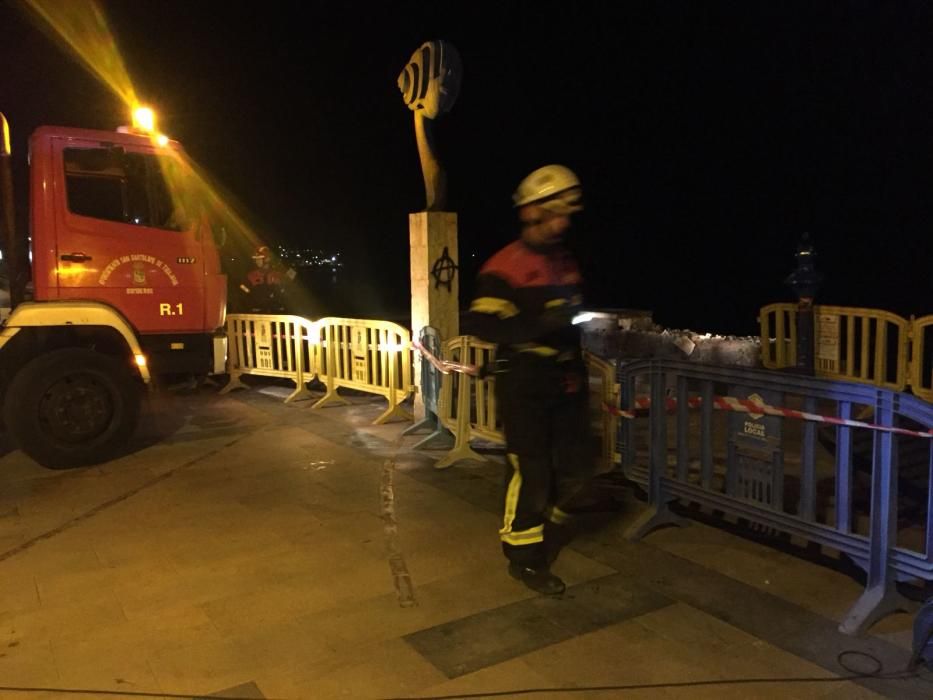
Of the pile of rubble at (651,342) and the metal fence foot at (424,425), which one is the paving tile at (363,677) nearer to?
the metal fence foot at (424,425)

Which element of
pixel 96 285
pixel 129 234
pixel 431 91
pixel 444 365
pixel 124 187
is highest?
pixel 431 91

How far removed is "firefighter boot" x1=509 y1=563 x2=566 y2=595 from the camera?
4480 mm

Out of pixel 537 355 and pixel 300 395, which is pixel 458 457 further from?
pixel 300 395

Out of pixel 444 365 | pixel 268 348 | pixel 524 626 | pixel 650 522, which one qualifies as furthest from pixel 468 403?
pixel 268 348

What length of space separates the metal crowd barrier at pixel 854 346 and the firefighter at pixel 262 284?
812 cm

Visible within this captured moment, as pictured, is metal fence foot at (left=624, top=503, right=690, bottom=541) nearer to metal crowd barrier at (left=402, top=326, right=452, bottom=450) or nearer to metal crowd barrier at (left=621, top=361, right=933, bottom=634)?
metal crowd barrier at (left=621, top=361, right=933, bottom=634)

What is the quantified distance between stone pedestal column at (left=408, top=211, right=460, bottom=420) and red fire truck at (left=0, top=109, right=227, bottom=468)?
2093 millimetres

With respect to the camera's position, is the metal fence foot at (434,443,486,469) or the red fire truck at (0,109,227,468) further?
the metal fence foot at (434,443,486,469)

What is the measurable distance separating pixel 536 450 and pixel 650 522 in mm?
1371

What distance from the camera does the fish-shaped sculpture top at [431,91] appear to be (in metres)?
7.80

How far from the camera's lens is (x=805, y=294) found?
10.0 metres

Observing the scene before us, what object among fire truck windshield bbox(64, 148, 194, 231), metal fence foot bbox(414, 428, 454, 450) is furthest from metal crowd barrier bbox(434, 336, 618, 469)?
fire truck windshield bbox(64, 148, 194, 231)

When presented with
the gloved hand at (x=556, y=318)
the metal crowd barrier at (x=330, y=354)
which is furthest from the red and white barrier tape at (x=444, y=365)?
the gloved hand at (x=556, y=318)

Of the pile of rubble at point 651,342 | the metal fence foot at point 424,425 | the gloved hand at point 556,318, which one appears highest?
the gloved hand at point 556,318
